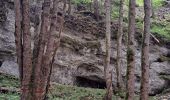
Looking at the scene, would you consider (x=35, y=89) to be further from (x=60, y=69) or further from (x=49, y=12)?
(x=60, y=69)

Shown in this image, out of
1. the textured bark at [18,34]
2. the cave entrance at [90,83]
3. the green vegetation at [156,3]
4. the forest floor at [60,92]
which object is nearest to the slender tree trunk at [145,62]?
the textured bark at [18,34]

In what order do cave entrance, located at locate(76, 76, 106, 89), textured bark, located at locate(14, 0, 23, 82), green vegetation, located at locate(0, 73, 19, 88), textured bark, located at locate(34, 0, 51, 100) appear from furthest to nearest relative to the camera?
cave entrance, located at locate(76, 76, 106, 89) < green vegetation, located at locate(0, 73, 19, 88) < textured bark, located at locate(14, 0, 23, 82) < textured bark, located at locate(34, 0, 51, 100)

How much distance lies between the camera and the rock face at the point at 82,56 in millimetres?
21703

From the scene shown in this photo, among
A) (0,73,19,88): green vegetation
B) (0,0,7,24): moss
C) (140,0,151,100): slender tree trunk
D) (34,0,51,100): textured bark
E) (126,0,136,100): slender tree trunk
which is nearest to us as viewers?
(34,0,51,100): textured bark

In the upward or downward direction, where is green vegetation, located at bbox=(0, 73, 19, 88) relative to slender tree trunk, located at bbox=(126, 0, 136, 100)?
downward

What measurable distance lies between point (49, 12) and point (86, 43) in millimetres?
12661

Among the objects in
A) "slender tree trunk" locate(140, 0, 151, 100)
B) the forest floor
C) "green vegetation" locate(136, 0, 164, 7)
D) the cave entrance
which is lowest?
the cave entrance

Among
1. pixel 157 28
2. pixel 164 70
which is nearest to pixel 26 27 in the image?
pixel 164 70

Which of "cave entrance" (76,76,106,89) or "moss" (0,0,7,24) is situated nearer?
"moss" (0,0,7,24)

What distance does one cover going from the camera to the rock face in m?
21.7

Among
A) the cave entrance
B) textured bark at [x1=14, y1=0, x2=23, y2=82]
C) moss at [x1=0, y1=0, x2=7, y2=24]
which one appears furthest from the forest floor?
textured bark at [x1=14, y1=0, x2=23, y2=82]

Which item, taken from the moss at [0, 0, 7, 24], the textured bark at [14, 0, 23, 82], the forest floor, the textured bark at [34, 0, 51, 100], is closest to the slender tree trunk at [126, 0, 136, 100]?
the textured bark at [34, 0, 51, 100]

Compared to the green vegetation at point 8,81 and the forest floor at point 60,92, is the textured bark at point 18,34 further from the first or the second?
the green vegetation at point 8,81

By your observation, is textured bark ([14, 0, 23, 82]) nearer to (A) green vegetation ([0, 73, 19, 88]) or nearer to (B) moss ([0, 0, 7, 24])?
(A) green vegetation ([0, 73, 19, 88])
